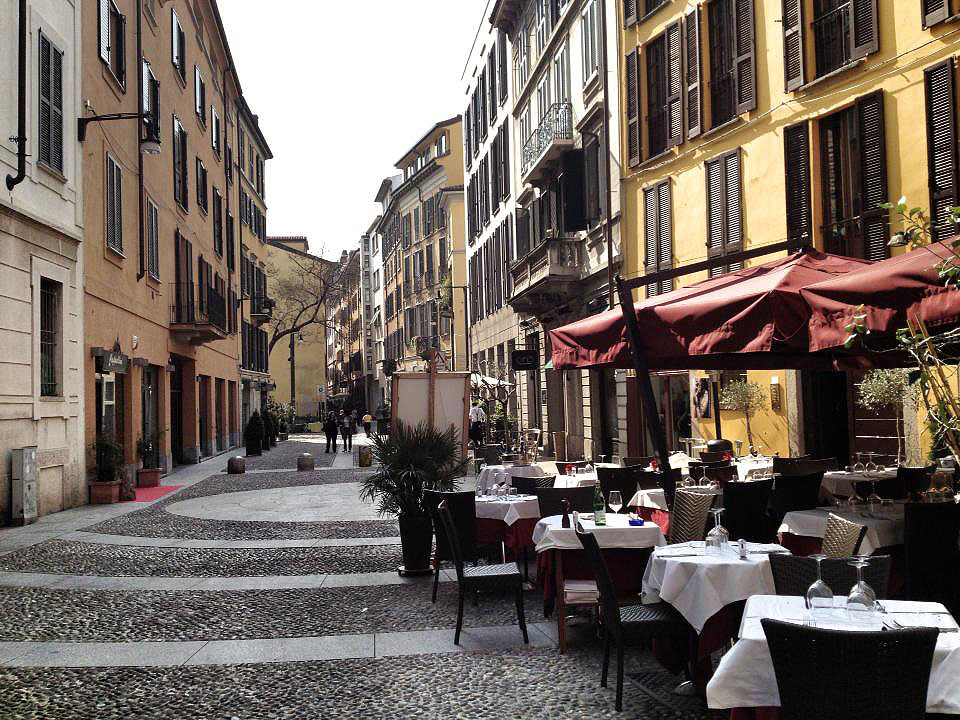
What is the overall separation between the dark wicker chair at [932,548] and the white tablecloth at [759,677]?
9.00 feet

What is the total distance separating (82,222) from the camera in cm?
1711

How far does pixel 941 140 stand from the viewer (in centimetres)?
1319

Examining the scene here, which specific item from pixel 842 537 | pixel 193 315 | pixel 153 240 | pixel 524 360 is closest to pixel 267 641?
pixel 842 537

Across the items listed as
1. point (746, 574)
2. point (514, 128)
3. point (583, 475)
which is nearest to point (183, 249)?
point (514, 128)

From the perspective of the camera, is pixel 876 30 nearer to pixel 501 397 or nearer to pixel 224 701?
pixel 224 701

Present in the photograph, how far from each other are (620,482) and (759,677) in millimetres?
6554

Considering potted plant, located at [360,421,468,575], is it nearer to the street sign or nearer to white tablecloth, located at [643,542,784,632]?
white tablecloth, located at [643,542,784,632]

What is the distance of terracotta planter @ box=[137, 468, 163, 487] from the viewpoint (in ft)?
66.8

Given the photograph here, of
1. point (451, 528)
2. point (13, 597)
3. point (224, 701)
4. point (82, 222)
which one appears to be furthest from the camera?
point (82, 222)

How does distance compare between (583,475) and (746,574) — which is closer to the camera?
(746,574)

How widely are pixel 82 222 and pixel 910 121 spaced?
1373cm

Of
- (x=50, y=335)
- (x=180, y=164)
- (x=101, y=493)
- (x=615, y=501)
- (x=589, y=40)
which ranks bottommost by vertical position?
(x=101, y=493)

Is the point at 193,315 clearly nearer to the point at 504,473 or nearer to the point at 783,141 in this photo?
the point at 504,473

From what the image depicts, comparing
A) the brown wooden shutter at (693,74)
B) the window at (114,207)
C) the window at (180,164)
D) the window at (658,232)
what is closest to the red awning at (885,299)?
the brown wooden shutter at (693,74)
